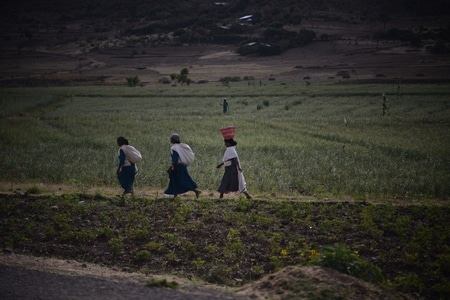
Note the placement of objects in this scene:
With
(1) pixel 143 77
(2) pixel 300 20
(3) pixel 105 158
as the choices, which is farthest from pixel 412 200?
(2) pixel 300 20

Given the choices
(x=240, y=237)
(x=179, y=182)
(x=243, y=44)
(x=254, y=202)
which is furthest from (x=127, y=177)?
(x=243, y=44)

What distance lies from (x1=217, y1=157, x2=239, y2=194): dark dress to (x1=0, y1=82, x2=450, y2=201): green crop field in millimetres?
1637

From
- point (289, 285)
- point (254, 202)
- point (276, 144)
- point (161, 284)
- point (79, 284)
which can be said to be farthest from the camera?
point (276, 144)

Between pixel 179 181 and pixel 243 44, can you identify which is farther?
pixel 243 44

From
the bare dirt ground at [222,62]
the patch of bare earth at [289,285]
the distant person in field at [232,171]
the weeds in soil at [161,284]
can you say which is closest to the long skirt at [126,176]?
the distant person in field at [232,171]

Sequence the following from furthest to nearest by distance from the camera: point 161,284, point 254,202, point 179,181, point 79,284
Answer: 1. point 179,181
2. point 254,202
3. point 79,284
4. point 161,284

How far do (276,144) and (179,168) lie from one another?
1167cm

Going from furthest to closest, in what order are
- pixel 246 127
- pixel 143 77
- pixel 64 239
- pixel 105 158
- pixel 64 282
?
pixel 143 77
pixel 246 127
pixel 105 158
pixel 64 239
pixel 64 282

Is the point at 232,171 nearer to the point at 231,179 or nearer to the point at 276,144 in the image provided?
the point at 231,179

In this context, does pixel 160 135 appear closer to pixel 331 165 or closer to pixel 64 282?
pixel 331 165

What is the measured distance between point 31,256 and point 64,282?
6.33 ft

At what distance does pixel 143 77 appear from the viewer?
340 ft

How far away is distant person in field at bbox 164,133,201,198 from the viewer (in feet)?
48.3

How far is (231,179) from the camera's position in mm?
14828
